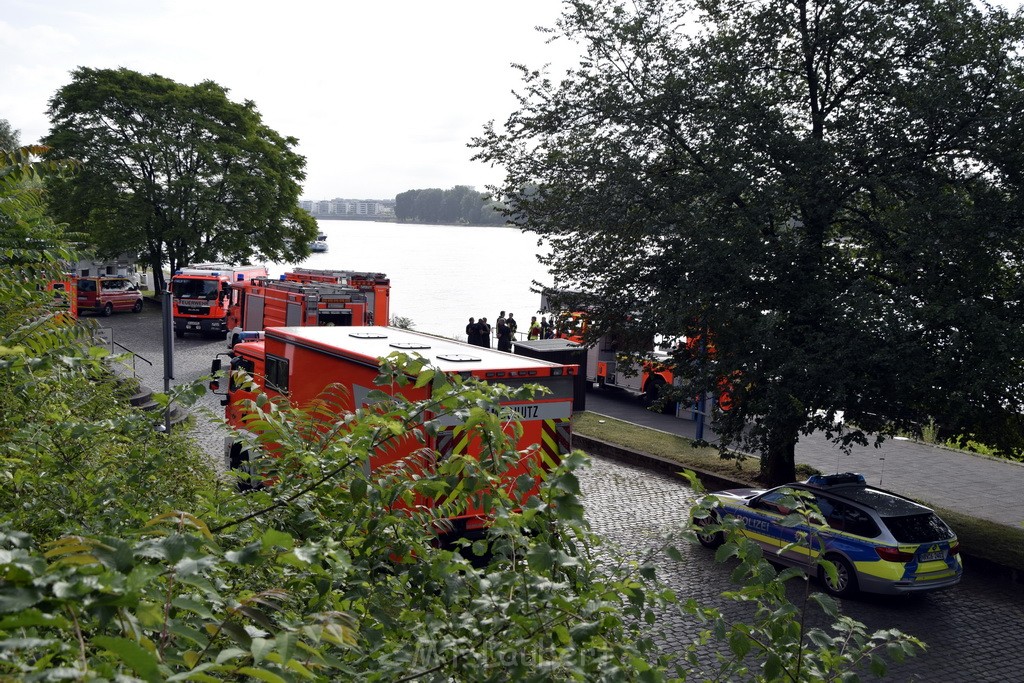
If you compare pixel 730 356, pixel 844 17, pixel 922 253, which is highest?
pixel 844 17

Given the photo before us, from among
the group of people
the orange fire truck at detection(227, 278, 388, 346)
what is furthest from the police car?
the group of people

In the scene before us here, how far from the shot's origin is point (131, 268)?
55.6 m

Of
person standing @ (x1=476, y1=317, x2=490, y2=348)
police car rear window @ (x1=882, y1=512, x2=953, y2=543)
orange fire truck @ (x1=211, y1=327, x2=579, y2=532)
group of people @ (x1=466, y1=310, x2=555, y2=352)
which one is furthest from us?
person standing @ (x1=476, y1=317, x2=490, y2=348)

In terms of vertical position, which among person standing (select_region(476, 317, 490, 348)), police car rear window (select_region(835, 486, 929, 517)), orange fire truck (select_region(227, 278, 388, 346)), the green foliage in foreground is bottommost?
person standing (select_region(476, 317, 490, 348))

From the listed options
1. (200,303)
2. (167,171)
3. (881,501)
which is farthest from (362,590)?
(167,171)

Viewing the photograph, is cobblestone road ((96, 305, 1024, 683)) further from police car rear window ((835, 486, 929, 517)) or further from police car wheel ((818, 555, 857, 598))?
police car rear window ((835, 486, 929, 517))

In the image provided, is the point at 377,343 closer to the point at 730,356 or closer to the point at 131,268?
the point at 730,356

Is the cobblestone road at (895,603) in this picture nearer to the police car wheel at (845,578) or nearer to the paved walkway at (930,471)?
the police car wheel at (845,578)

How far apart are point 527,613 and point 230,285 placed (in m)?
35.3

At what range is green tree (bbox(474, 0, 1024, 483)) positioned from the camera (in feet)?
42.4

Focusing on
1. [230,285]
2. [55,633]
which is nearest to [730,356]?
[55,633]

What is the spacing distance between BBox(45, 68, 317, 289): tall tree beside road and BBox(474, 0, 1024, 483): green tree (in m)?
32.2

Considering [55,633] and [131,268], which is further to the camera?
[131,268]

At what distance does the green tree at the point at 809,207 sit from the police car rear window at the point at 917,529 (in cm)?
168
